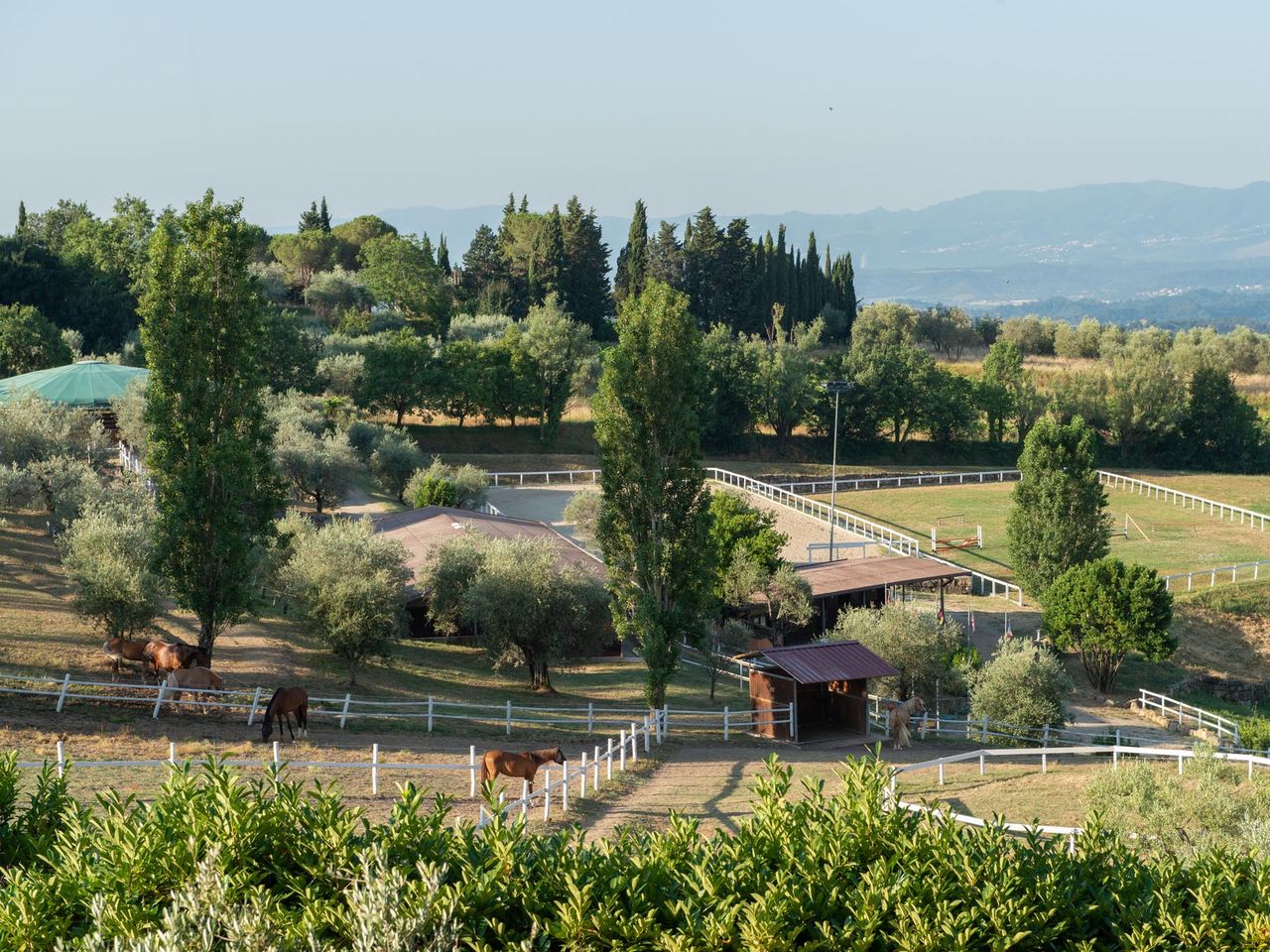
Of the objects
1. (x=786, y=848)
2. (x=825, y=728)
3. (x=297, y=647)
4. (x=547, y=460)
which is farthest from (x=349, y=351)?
(x=786, y=848)

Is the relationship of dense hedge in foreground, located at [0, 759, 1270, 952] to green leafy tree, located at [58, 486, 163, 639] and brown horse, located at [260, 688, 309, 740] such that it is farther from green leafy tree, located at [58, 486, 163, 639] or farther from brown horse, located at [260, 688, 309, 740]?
green leafy tree, located at [58, 486, 163, 639]

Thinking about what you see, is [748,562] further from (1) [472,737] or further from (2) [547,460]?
(2) [547,460]

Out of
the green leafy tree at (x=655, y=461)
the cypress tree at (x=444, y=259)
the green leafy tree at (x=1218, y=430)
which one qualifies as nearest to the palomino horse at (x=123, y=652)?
the green leafy tree at (x=655, y=461)

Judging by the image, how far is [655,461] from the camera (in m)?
30.7

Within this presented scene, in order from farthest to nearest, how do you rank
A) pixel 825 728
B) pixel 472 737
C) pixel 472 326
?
pixel 472 326
pixel 825 728
pixel 472 737

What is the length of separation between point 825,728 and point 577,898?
70.7 ft

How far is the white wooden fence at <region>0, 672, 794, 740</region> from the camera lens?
23.6m

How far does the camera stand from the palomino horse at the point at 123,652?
2619cm

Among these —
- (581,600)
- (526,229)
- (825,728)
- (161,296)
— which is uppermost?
(526,229)

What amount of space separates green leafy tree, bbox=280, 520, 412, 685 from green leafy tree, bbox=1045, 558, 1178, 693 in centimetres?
2229

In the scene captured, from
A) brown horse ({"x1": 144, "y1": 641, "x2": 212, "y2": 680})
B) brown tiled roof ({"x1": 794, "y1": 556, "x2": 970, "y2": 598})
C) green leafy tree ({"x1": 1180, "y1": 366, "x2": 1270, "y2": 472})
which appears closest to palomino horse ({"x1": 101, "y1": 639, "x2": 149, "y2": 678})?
brown horse ({"x1": 144, "y1": 641, "x2": 212, "y2": 680})

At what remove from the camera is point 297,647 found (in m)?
32.3

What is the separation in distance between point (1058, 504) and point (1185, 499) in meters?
30.8

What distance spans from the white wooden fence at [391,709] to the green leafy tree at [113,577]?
3.42 meters
